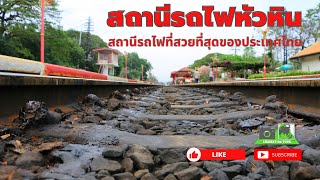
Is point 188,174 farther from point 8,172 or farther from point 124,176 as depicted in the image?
point 8,172

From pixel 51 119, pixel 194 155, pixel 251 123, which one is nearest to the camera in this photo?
A: pixel 194 155

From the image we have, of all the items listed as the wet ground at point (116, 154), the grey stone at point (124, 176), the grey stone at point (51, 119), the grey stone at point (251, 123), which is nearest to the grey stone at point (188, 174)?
the wet ground at point (116, 154)

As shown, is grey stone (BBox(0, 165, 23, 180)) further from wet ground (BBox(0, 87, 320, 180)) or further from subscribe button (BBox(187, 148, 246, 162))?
subscribe button (BBox(187, 148, 246, 162))

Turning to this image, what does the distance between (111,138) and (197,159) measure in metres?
0.79

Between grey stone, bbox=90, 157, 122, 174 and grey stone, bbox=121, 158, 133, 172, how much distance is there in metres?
0.04

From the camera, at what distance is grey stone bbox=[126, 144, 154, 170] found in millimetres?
1815

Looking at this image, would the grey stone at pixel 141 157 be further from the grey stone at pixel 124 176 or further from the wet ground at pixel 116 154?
the grey stone at pixel 124 176

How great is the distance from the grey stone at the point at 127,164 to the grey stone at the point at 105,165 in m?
0.04

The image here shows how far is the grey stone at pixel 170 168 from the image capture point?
5.61 feet

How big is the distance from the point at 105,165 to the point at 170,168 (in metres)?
0.33

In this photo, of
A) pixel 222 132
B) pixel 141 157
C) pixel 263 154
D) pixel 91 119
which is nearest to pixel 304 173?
pixel 263 154

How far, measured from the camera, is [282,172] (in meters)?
1.71

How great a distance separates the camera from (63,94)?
14.2 feet

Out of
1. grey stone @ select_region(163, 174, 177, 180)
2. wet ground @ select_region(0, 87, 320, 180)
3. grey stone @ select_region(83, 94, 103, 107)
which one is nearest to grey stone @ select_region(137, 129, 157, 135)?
wet ground @ select_region(0, 87, 320, 180)
